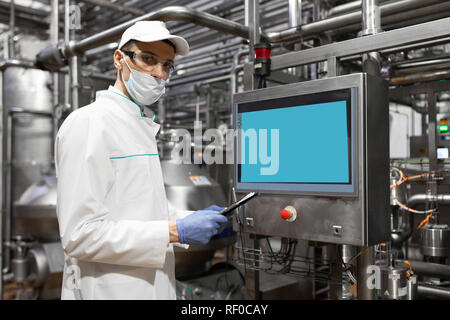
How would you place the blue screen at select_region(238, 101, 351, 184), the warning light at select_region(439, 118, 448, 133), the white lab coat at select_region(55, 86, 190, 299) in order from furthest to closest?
1. the warning light at select_region(439, 118, 448, 133)
2. the blue screen at select_region(238, 101, 351, 184)
3. the white lab coat at select_region(55, 86, 190, 299)

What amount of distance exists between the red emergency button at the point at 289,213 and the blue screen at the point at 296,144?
0.29 ft

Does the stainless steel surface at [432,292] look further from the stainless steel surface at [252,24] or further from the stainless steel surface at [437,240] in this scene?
the stainless steel surface at [252,24]

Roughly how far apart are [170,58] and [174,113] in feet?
11.7

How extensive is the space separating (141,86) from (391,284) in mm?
1035

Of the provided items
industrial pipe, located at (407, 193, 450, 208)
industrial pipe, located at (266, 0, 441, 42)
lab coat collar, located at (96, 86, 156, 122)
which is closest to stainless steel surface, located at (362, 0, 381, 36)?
industrial pipe, located at (266, 0, 441, 42)

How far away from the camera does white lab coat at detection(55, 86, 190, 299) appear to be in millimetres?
934

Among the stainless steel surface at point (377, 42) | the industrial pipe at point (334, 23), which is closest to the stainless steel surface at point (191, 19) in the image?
the industrial pipe at point (334, 23)

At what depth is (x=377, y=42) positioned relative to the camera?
123 cm

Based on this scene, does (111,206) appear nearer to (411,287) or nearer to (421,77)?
(411,287)

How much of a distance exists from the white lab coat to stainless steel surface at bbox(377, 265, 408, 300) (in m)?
0.71

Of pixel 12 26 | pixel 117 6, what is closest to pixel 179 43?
pixel 117 6

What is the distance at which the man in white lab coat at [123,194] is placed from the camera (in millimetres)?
936

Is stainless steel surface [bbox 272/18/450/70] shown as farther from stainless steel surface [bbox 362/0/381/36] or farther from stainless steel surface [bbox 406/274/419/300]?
stainless steel surface [bbox 406/274/419/300]

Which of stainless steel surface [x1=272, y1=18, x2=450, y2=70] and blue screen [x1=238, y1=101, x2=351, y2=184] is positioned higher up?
stainless steel surface [x1=272, y1=18, x2=450, y2=70]
